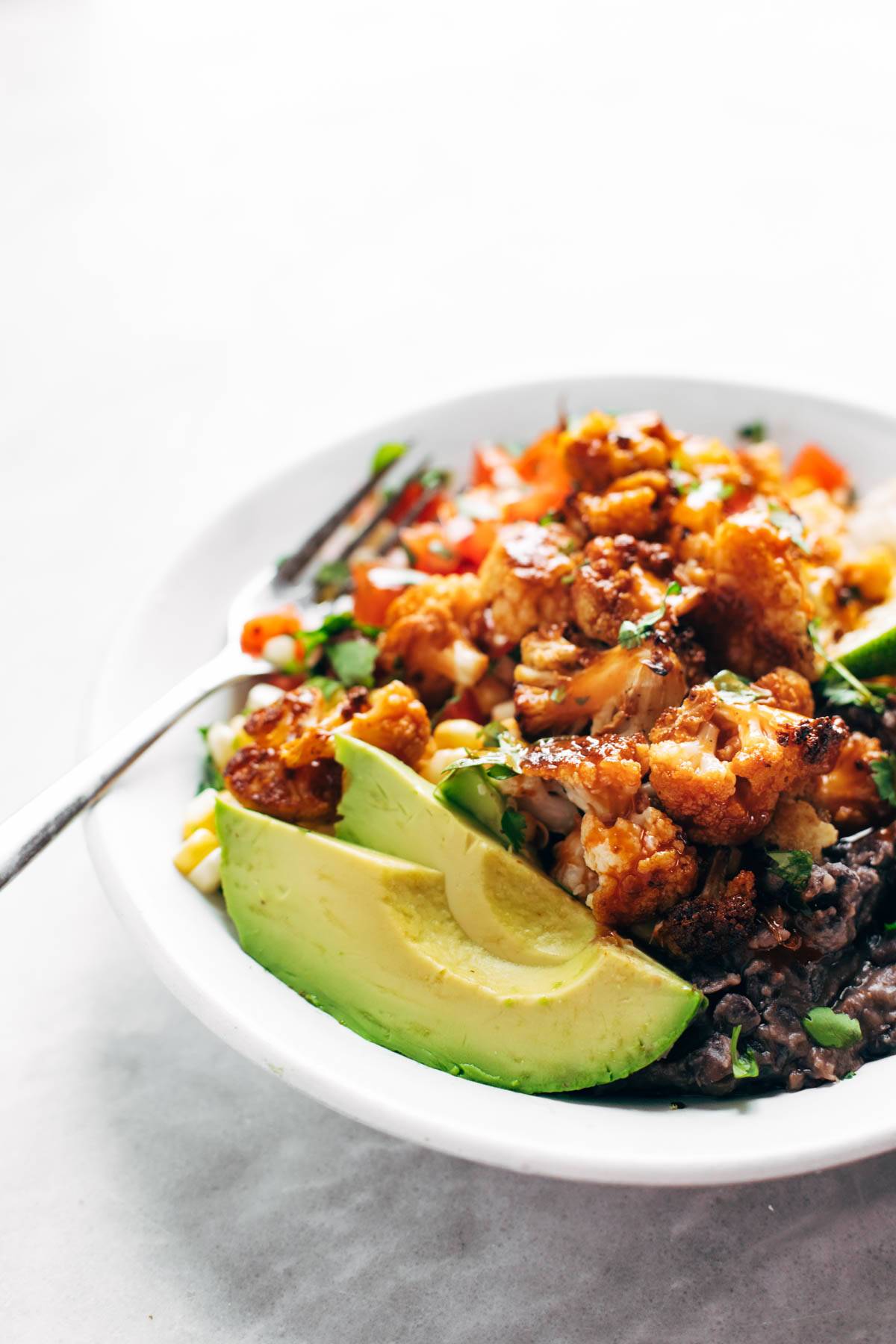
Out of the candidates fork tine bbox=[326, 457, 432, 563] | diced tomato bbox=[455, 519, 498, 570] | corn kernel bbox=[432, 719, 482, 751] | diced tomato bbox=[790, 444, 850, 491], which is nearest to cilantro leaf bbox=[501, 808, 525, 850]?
corn kernel bbox=[432, 719, 482, 751]

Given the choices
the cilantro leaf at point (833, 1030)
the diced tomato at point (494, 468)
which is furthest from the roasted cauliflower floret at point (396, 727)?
the diced tomato at point (494, 468)

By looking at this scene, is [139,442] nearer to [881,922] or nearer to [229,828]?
[229,828]

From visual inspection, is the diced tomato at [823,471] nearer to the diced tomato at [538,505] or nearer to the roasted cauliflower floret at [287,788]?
the diced tomato at [538,505]

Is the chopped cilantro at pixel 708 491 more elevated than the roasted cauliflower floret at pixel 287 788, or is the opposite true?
the chopped cilantro at pixel 708 491

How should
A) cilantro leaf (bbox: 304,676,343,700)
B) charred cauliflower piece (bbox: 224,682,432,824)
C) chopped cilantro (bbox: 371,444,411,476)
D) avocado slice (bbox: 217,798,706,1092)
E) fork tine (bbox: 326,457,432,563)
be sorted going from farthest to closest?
chopped cilantro (bbox: 371,444,411,476) < fork tine (bbox: 326,457,432,563) < cilantro leaf (bbox: 304,676,343,700) < charred cauliflower piece (bbox: 224,682,432,824) < avocado slice (bbox: 217,798,706,1092)

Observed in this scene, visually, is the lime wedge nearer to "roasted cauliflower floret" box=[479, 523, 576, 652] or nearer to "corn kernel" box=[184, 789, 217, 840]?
"roasted cauliflower floret" box=[479, 523, 576, 652]

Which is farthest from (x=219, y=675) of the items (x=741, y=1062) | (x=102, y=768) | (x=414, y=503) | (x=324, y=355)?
(x=324, y=355)
